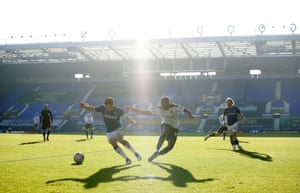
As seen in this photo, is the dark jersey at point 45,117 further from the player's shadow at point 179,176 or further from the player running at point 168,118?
the player's shadow at point 179,176

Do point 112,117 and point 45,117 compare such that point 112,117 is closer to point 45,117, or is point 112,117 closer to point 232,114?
point 232,114

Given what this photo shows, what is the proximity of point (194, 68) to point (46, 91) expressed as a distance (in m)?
22.7

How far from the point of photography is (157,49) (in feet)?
168

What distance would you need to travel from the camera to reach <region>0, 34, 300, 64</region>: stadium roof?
4575 cm

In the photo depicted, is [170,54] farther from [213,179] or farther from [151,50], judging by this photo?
[213,179]

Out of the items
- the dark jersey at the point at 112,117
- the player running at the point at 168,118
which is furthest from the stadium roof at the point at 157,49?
the dark jersey at the point at 112,117

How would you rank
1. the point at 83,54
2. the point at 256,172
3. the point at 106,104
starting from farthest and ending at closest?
1. the point at 83,54
2. the point at 106,104
3. the point at 256,172

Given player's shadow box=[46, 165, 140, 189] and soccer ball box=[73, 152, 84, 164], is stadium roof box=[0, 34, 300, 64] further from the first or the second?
player's shadow box=[46, 165, 140, 189]

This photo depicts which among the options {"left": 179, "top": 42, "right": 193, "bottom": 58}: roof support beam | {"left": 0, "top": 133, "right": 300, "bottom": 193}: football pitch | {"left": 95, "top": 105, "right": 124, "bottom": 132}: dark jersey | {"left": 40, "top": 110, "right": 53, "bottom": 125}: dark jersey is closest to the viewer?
{"left": 0, "top": 133, "right": 300, "bottom": 193}: football pitch

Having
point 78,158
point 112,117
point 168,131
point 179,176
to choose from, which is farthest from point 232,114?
point 179,176

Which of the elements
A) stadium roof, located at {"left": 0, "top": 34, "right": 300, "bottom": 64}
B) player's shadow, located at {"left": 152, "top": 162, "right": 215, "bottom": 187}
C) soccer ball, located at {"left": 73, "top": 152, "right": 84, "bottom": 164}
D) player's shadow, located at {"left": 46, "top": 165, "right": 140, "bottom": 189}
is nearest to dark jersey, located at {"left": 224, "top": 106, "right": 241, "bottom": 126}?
player's shadow, located at {"left": 152, "top": 162, "right": 215, "bottom": 187}

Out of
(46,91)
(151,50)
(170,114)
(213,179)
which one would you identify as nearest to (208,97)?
(151,50)

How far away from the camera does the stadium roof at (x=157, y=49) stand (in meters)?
45.8

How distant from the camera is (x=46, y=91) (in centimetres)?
6278
